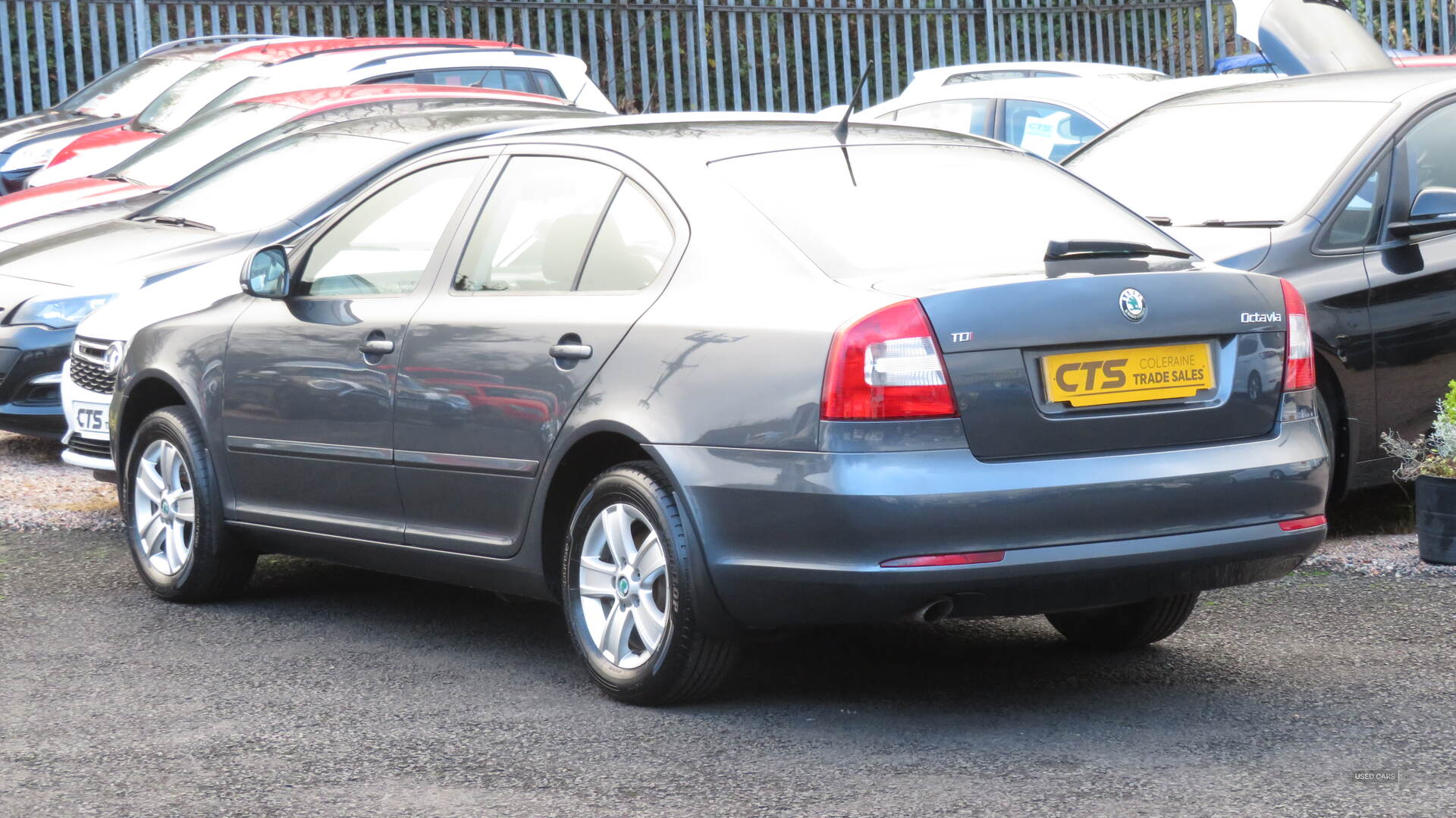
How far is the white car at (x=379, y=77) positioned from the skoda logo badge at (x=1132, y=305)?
26.5 feet

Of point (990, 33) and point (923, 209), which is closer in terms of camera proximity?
point (923, 209)

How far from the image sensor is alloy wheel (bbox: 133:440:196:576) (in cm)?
600

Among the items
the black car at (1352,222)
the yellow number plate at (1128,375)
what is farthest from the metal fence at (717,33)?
the yellow number plate at (1128,375)

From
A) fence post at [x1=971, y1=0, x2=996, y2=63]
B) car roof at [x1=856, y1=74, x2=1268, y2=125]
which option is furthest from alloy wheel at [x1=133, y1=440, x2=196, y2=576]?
fence post at [x1=971, y1=0, x2=996, y2=63]

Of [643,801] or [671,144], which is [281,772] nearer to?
[643,801]

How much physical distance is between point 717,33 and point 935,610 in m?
16.2

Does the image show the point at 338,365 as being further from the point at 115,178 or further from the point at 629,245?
the point at 115,178

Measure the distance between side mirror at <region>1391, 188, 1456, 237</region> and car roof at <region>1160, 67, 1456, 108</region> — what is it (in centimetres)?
58

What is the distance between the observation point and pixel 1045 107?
34.3 feet

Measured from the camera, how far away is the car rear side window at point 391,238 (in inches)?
211

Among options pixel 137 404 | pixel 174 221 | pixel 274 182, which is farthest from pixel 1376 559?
pixel 174 221

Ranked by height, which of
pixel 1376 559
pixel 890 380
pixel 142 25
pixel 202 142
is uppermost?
pixel 142 25

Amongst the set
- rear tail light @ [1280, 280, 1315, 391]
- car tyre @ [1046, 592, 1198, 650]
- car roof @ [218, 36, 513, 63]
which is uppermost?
car roof @ [218, 36, 513, 63]

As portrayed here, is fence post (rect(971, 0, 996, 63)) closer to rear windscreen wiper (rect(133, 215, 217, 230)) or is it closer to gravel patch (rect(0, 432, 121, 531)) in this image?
rear windscreen wiper (rect(133, 215, 217, 230))
